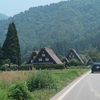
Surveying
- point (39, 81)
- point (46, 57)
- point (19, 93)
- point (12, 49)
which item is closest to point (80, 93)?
point (39, 81)

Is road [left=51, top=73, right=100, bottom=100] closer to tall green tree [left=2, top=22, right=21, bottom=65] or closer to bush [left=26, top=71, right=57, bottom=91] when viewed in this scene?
bush [left=26, top=71, right=57, bottom=91]

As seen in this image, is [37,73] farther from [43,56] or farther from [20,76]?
[43,56]

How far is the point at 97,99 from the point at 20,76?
6935 millimetres

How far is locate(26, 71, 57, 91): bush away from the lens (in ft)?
63.8

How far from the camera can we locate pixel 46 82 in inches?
787

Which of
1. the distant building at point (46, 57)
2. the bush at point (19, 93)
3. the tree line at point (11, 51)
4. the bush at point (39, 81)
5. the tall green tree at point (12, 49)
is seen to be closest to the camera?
the bush at point (19, 93)

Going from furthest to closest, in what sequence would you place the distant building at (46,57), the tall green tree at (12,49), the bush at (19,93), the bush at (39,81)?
the distant building at (46,57)
the tall green tree at (12,49)
the bush at (39,81)
the bush at (19,93)

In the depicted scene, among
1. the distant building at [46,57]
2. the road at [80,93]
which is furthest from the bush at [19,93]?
the distant building at [46,57]

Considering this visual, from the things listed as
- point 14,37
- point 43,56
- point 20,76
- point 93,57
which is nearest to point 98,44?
point 93,57

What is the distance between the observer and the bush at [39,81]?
19.4 meters

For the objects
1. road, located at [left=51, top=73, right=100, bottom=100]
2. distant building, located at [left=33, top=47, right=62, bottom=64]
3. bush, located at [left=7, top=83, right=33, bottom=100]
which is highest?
distant building, located at [left=33, top=47, right=62, bottom=64]

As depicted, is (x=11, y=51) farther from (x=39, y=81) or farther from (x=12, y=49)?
(x=39, y=81)

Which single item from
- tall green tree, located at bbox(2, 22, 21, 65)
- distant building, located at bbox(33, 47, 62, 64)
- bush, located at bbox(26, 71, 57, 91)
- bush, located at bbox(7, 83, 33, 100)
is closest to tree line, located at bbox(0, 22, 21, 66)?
tall green tree, located at bbox(2, 22, 21, 65)

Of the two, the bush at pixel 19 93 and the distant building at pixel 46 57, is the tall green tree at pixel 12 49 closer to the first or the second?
the distant building at pixel 46 57
